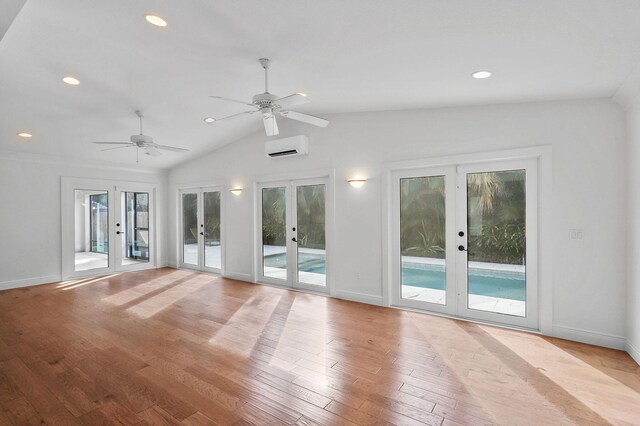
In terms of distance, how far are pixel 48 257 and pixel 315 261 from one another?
212 inches

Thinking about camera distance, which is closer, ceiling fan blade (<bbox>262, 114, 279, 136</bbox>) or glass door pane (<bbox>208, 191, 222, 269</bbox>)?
ceiling fan blade (<bbox>262, 114, 279, 136</bbox>)

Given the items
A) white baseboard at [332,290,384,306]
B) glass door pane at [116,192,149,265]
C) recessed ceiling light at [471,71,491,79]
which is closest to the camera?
recessed ceiling light at [471,71,491,79]

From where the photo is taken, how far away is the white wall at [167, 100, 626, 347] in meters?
3.34

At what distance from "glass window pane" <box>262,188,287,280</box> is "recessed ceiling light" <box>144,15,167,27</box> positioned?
11.9 feet

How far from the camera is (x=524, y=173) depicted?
12.6 ft

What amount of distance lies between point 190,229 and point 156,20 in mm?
5934

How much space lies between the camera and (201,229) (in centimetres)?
762

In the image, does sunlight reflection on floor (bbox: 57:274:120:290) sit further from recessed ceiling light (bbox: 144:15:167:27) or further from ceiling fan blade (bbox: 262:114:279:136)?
recessed ceiling light (bbox: 144:15:167:27)

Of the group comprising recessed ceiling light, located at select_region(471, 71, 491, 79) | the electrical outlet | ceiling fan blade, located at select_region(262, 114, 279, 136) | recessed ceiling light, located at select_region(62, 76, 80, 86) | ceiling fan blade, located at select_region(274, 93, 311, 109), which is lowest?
the electrical outlet

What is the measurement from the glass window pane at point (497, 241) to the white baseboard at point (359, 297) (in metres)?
1.29

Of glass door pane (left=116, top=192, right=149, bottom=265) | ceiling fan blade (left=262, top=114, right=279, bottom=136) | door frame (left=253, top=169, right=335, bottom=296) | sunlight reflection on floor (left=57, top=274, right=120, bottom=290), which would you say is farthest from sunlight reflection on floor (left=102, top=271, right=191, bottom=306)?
ceiling fan blade (left=262, top=114, right=279, bottom=136)

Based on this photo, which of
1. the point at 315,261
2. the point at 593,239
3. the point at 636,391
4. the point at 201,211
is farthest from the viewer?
the point at 201,211

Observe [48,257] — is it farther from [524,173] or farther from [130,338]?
[524,173]

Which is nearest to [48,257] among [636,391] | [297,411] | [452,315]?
[297,411]
